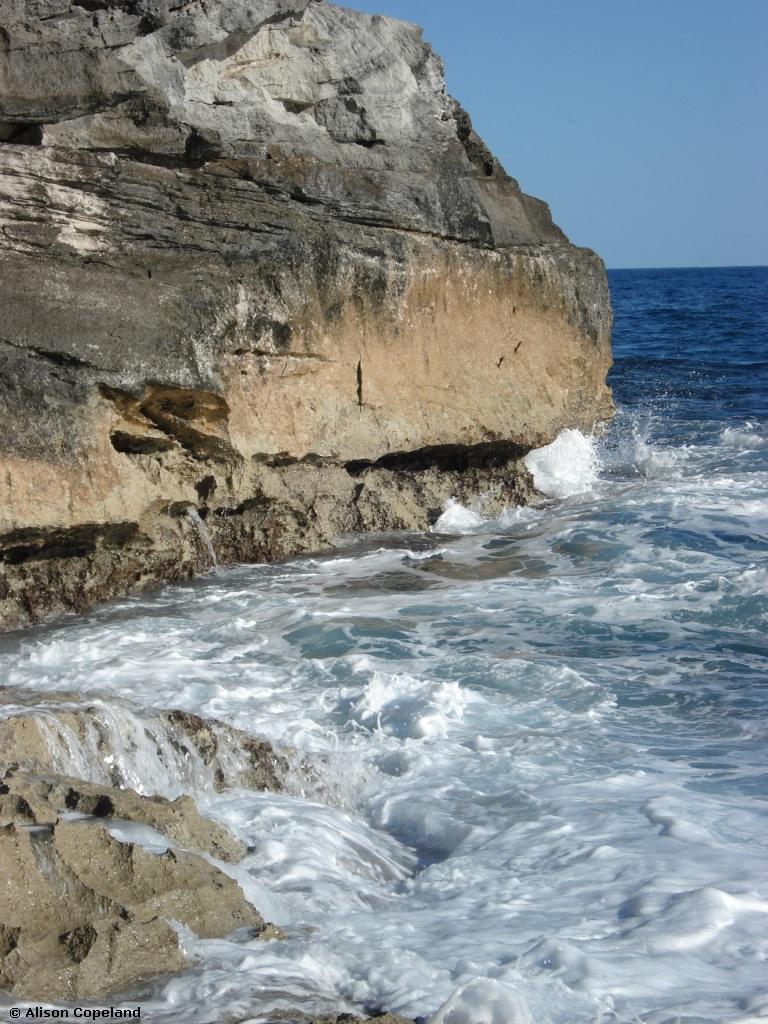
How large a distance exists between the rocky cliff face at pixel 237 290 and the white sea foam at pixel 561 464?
0.78 meters

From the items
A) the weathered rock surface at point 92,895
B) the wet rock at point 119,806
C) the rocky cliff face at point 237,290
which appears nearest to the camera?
the weathered rock surface at point 92,895

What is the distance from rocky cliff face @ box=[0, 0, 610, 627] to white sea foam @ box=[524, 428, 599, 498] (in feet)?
2.55

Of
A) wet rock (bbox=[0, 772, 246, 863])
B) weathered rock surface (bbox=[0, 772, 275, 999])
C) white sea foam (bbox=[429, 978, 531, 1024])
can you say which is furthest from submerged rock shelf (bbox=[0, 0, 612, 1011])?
white sea foam (bbox=[429, 978, 531, 1024])

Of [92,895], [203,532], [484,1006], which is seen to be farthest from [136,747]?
Answer: [203,532]

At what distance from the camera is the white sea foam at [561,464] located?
31.9 feet

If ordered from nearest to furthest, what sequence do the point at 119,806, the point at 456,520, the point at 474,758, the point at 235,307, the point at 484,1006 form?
the point at 484,1006, the point at 119,806, the point at 474,758, the point at 235,307, the point at 456,520

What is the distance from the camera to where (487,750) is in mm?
4922

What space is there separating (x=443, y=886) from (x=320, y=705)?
1.73 metres

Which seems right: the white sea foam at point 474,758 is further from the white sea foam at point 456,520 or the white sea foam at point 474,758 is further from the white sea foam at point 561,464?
the white sea foam at point 561,464

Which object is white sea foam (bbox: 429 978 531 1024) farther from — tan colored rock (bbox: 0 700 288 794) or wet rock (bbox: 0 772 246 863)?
tan colored rock (bbox: 0 700 288 794)

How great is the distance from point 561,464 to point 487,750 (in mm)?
5190

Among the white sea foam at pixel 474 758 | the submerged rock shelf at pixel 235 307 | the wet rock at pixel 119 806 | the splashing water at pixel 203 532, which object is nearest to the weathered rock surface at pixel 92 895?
the wet rock at pixel 119 806

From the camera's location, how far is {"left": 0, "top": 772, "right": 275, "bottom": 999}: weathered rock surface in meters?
2.92

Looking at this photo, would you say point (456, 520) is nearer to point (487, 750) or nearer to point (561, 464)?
point (561, 464)
